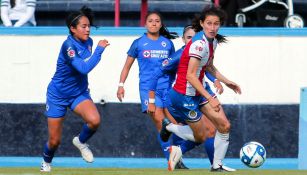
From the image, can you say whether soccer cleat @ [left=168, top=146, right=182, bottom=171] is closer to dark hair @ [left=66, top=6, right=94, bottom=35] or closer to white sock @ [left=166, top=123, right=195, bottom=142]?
white sock @ [left=166, top=123, right=195, bottom=142]

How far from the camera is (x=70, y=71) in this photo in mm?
17156

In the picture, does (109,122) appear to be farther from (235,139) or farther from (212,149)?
(212,149)

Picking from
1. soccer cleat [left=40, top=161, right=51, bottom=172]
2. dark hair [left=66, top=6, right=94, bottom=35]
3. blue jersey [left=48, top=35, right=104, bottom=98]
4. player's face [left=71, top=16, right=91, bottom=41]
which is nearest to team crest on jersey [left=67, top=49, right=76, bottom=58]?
blue jersey [left=48, top=35, right=104, bottom=98]

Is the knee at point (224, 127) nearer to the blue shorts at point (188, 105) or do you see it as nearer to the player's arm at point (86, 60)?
the blue shorts at point (188, 105)

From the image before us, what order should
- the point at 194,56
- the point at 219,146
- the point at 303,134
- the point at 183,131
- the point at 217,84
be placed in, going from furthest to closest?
the point at 303,134 < the point at 217,84 < the point at 183,131 < the point at 219,146 < the point at 194,56

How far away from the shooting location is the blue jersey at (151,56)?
18.0m

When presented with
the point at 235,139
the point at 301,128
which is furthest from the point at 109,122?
the point at 301,128

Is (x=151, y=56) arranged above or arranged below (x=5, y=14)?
below

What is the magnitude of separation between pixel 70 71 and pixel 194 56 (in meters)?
2.45

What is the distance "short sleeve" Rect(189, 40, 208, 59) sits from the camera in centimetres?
1524

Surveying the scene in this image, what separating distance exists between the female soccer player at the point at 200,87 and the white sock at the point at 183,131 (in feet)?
0.06

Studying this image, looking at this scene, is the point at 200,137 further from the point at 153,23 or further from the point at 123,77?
the point at 153,23

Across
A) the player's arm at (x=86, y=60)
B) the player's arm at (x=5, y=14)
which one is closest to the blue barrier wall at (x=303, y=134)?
the player's arm at (x=86, y=60)

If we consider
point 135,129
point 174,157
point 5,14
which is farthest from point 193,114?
point 5,14
